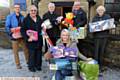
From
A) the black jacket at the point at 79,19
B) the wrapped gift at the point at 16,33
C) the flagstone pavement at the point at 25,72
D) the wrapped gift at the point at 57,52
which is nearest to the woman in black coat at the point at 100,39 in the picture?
the black jacket at the point at 79,19

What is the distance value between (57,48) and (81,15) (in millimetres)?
2066

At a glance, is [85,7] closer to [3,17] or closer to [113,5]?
[113,5]

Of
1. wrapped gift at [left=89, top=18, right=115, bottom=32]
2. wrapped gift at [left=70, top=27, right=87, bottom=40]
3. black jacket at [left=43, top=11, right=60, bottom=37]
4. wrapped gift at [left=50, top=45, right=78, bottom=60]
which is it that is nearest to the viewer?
wrapped gift at [left=50, top=45, right=78, bottom=60]

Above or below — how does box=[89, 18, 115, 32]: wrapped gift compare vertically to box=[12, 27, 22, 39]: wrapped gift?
above

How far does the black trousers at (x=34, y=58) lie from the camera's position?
28.6ft

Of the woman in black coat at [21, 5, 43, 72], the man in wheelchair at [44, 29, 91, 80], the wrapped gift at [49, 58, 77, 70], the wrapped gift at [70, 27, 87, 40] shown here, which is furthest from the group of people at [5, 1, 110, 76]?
the wrapped gift at [49, 58, 77, 70]

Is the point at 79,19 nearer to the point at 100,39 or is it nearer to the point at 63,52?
the point at 100,39

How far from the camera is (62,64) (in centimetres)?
659

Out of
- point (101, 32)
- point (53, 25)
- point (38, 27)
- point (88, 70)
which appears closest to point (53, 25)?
point (53, 25)

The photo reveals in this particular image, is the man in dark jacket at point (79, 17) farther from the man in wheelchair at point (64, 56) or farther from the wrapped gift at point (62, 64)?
the wrapped gift at point (62, 64)

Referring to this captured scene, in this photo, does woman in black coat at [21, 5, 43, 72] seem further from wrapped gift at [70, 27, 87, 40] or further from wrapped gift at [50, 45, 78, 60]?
wrapped gift at [50, 45, 78, 60]

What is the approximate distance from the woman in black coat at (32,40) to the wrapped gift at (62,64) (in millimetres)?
2069

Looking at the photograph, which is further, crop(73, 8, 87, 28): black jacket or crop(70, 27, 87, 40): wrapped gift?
crop(73, 8, 87, 28): black jacket

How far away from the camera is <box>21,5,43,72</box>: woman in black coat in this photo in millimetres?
8555
